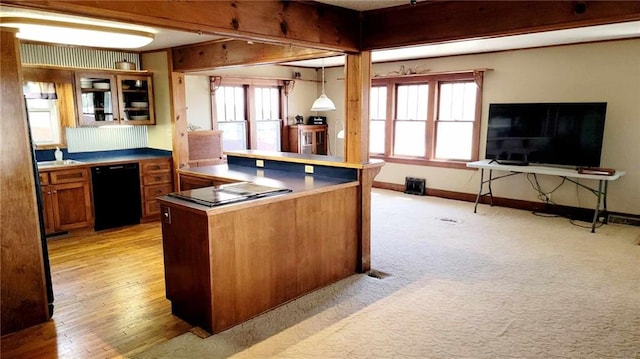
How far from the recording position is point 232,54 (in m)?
4.66

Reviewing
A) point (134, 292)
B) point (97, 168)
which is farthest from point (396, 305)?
point (97, 168)

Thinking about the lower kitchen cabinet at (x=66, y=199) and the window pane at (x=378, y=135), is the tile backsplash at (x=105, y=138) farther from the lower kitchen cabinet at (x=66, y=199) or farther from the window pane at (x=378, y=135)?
the window pane at (x=378, y=135)

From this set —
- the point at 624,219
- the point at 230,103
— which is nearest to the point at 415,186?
the point at 624,219

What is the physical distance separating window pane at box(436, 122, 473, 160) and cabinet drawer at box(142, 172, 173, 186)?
4467 millimetres

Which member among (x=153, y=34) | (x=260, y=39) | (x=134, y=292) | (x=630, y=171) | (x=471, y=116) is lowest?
(x=134, y=292)

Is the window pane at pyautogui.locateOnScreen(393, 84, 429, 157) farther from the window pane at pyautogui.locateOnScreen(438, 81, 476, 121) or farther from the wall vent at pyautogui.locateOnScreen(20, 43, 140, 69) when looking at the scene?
the wall vent at pyautogui.locateOnScreen(20, 43, 140, 69)

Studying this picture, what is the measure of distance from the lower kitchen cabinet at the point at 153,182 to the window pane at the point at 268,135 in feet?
7.47

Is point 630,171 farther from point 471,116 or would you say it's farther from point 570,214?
point 471,116

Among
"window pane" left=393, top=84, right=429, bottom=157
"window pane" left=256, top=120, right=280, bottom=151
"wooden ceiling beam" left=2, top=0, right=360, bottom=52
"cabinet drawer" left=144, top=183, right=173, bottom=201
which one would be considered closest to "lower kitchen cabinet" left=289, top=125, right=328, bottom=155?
"window pane" left=256, top=120, right=280, bottom=151

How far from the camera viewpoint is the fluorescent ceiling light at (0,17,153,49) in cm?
331

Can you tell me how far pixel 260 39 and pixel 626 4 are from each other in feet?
7.26

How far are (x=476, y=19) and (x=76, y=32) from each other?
3.25 metres

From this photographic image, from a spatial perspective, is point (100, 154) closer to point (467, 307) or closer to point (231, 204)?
point (231, 204)

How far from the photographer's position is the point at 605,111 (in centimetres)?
534
